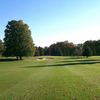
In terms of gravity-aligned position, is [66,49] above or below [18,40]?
above

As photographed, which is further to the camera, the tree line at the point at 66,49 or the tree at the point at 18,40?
the tree line at the point at 66,49

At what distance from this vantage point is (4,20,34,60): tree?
8015cm

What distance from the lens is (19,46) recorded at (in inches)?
3159

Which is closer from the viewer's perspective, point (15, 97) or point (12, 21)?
point (15, 97)

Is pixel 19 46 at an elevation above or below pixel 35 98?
above

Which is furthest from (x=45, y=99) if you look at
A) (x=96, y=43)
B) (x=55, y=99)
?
(x=96, y=43)

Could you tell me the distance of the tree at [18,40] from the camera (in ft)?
263

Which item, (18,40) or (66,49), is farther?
(66,49)

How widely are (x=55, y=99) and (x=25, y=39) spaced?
6965 cm

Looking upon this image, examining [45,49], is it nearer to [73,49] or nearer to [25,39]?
[73,49]

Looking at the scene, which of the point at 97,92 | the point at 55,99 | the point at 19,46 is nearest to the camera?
the point at 55,99

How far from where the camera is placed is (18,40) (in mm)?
81188

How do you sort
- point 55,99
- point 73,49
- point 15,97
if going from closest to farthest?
point 55,99
point 15,97
point 73,49

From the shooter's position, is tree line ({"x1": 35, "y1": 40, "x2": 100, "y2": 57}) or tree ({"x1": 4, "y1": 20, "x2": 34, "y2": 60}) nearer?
tree ({"x1": 4, "y1": 20, "x2": 34, "y2": 60})
